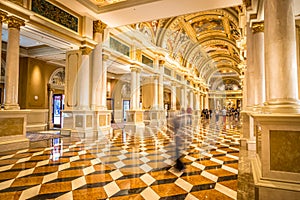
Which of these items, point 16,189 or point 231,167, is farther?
point 231,167

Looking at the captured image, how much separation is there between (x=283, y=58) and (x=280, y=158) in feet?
3.94

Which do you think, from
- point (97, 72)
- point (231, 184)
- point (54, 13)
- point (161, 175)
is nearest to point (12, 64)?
point (54, 13)

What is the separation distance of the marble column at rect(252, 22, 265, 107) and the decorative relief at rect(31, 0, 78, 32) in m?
5.86

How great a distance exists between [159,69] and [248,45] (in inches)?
315

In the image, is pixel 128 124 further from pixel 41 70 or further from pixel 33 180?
pixel 33 180

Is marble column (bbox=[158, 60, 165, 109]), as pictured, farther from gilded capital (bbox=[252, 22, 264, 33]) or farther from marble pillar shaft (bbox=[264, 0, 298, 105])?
marble pillar shaft (bbox=[264, 0, 298, 105])

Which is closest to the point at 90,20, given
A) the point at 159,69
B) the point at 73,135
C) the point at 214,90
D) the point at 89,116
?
the point at 89,116

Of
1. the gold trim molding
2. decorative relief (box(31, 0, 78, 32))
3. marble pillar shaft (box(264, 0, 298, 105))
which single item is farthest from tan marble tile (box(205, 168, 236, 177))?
decorative relief (box(31, 0, 78, 32))

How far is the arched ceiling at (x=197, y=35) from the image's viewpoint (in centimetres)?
1184

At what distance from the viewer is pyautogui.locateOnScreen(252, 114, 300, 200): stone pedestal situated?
7.25 feet

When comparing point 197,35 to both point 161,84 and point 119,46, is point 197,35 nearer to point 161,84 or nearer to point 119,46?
point 161,84

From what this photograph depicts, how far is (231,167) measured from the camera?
3.67 metres

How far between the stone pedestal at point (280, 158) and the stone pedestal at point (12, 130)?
5542 millimetres

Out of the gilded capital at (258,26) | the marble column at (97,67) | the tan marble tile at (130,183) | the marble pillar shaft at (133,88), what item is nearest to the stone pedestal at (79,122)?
the marble column at (97,67)
